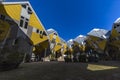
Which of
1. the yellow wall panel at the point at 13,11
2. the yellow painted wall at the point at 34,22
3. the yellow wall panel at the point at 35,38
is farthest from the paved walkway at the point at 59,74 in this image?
the yellow painted wall at the point at 34,22

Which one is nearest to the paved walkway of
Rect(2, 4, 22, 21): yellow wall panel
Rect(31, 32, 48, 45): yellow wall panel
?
Rect(2, 4, 22, 21): yellow wall panel

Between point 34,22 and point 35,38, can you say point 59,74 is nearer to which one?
point 35,38

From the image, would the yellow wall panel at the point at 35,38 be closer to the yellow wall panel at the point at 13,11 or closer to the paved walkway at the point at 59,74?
the yellow wall panel at the point at 13,11

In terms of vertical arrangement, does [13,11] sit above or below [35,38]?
above

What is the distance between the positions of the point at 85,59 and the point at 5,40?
40.7 feet

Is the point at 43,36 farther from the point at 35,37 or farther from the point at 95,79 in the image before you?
the point at 95,79

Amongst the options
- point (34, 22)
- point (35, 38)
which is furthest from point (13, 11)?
point (35, 38)

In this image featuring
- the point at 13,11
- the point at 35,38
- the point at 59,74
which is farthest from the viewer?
the point at 35,38

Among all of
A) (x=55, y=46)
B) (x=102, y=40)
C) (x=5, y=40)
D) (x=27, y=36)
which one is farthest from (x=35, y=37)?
(x=102, y=40)

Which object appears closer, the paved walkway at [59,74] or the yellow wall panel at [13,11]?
the paved walkway at [59,74]

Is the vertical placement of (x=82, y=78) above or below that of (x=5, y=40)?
below

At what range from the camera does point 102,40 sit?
52.0 meters

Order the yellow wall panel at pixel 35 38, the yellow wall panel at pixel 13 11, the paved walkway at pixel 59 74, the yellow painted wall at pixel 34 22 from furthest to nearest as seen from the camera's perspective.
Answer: the yellow wall panel at pixel 35 38 < the yellow painted wall at pixel 34 22 < the yellow wall panel at pixel 13 11 < the paved walkway at pixel 59 74

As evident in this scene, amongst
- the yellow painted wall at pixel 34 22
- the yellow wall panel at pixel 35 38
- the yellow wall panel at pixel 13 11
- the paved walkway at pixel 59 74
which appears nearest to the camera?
the paved walkway at pixel 59 74
